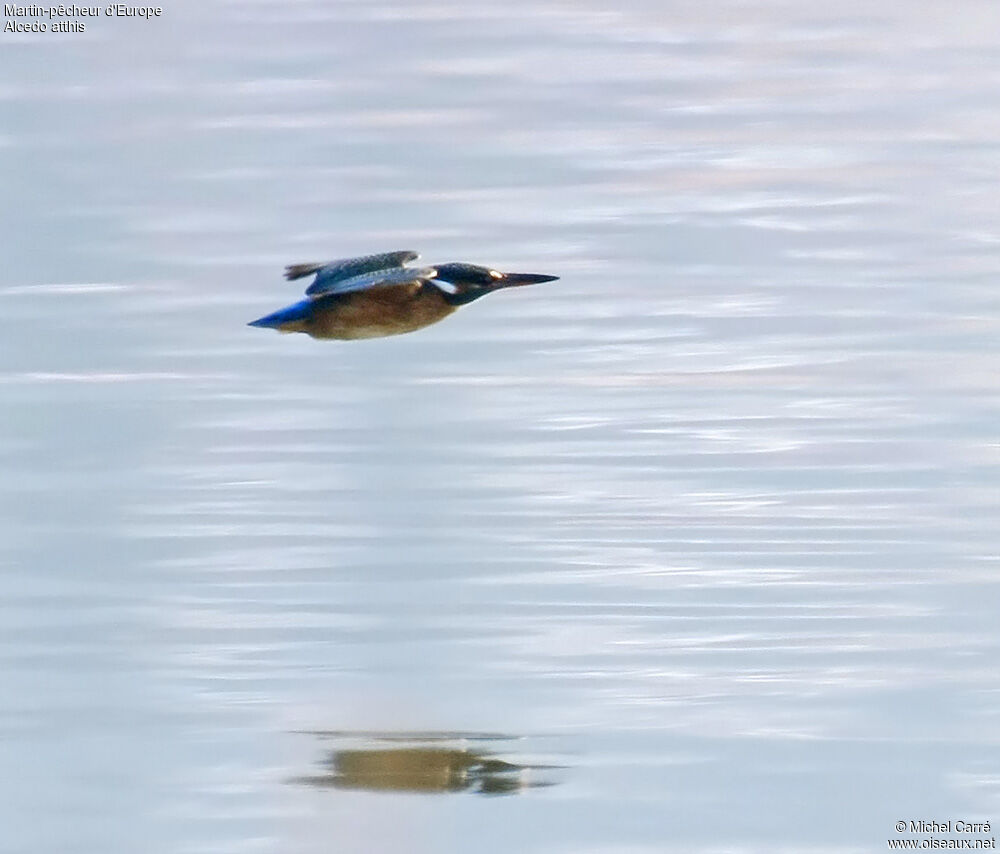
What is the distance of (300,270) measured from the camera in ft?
33.0

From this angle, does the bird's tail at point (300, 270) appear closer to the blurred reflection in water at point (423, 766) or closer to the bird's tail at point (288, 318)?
the bird's tail at point (288, 318)

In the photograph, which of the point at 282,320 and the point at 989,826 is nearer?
the point at 989,826

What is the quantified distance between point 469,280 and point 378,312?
1.38 feet

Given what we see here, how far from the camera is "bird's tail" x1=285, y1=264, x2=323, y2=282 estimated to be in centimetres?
1002

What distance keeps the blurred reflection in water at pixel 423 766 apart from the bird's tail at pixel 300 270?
1723 mm

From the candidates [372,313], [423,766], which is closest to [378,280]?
[372,313]

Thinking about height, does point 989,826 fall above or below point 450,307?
below

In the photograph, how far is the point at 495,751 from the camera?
9.52 metres

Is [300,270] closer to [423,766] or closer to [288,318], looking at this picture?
[288,318]

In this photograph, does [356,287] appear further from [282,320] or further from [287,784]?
[287,784]

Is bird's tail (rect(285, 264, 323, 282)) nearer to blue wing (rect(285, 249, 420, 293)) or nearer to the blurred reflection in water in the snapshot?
blue wing (rect(285, 249, 420, 293))

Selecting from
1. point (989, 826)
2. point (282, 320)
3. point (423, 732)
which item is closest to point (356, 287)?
point (282, 320)

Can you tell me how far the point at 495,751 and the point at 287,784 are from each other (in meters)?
0.76

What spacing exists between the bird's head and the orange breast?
0.16 feet
